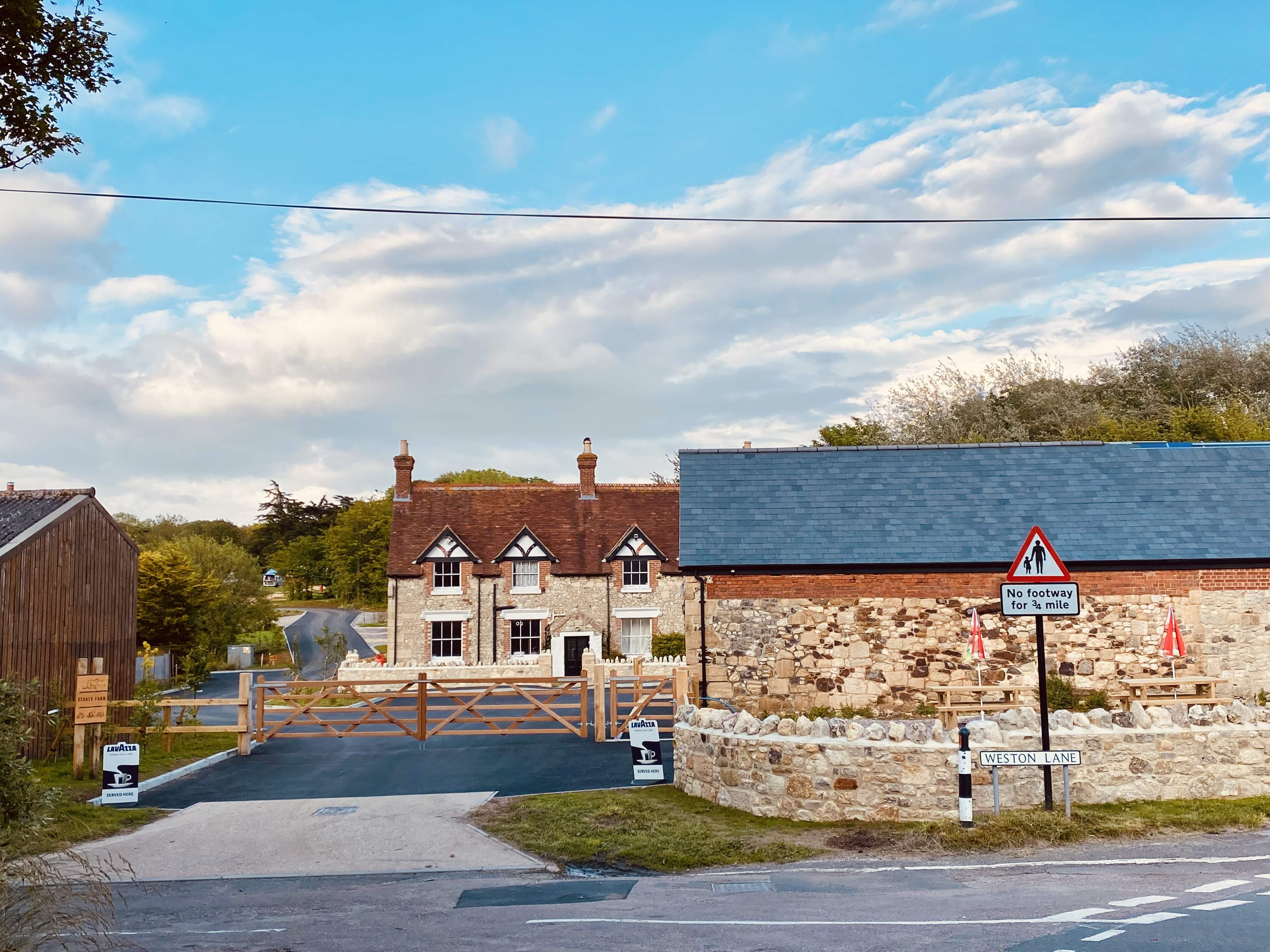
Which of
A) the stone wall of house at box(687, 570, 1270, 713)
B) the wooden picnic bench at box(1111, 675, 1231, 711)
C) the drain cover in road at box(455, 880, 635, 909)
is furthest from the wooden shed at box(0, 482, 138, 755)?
the wooden picnic bench at box(1111, 675, 1231, 711)

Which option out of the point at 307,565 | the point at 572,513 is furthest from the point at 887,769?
the point at 307,565

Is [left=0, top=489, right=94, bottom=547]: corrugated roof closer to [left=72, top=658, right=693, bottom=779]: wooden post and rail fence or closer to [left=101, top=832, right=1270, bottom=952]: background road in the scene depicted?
[left=72, top=658, right=693, bottom=779]: wooden post and rail fence

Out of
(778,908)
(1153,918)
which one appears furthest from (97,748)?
(1153,918)

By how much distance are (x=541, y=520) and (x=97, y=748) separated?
22.2m

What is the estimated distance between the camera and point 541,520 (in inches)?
1490

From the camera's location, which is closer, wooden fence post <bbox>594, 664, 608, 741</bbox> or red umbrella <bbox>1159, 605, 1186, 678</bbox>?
red umbrella <bbox>1159, 605, 1186, 678</bbox>

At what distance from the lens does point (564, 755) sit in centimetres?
1747

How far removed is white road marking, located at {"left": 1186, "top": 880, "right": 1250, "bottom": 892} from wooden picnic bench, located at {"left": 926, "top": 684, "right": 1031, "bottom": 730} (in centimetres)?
667

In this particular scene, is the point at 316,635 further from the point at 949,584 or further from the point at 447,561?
the point at 949,584

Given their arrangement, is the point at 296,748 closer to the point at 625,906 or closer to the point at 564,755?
the point at 564,755

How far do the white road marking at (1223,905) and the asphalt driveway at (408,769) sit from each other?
823cm

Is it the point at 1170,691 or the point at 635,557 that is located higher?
the point at 635,557

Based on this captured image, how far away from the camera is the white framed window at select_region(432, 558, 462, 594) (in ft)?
119

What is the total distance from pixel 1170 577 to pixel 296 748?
1704 cm
